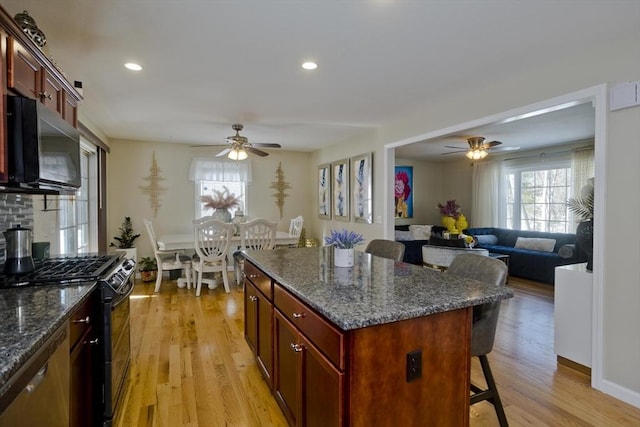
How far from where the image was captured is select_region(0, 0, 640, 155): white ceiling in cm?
198

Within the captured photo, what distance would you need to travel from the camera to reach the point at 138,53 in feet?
8.33

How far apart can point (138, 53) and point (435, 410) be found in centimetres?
294

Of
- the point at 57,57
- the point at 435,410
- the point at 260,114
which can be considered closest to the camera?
the point at 435,410

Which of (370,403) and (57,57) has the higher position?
(57,57)

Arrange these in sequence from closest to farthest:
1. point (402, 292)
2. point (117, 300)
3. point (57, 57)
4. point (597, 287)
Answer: point (402, 292)
point (117, 300)
point (597, 287)
point (57, 57)

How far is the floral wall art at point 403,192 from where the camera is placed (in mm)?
8031

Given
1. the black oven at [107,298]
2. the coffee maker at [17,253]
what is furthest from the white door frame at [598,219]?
the coffee maker at [17,253]

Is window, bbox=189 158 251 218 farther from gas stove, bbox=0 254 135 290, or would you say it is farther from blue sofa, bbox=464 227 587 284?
blue sofa, bbox=464 227 587 284

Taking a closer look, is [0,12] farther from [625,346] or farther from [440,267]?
[440,267]

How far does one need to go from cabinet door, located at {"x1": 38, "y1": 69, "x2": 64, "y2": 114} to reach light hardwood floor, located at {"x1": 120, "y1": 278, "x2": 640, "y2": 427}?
1.89 metres

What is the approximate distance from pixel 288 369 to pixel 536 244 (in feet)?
19.1

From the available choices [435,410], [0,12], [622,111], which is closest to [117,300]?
[0,12]

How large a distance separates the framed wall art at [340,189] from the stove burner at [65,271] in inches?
153

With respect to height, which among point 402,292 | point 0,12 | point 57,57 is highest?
point 57,57
